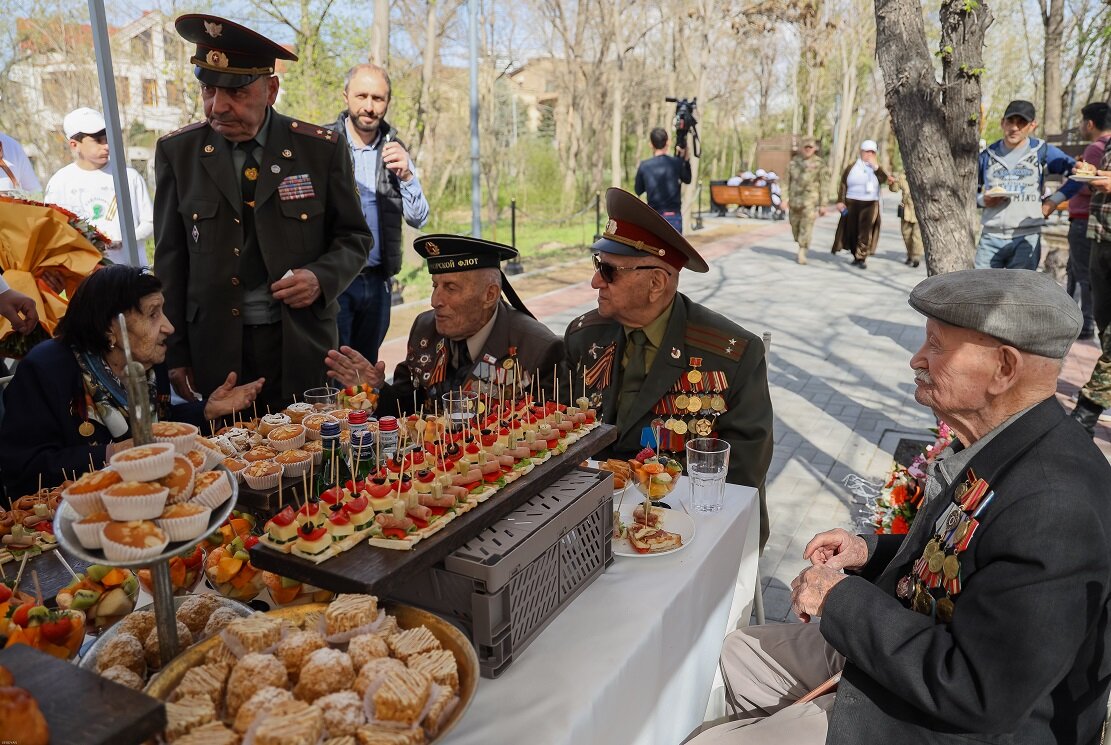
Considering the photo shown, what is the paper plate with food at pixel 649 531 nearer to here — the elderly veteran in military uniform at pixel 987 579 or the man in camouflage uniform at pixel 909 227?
the elderly veteran in military uniform at pixel 987 579

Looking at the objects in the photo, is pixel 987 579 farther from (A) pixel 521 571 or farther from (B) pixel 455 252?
(B) pixel 455 252

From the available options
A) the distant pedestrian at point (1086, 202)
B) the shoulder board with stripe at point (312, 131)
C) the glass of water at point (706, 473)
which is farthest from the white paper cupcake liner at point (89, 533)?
the distant pedestrian at point (1086, 202)

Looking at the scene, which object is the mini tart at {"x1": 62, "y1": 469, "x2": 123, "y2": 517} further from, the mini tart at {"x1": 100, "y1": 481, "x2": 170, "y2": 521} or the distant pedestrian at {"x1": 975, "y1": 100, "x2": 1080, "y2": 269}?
the distant pedestrian at {"x1": 975, "y1": 100, "x2": 1080, "y2": 269}

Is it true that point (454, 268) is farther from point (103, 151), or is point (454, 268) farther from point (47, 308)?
point (103, 151)

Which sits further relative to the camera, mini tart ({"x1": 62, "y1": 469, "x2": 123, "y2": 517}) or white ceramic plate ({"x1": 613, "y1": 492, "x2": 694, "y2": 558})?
white ceramic plate ({"x1": 613, "y1": 492, "x2": 694, "y2": 558})

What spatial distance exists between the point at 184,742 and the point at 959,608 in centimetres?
159

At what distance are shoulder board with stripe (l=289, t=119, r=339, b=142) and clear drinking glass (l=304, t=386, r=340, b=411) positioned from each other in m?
1.62

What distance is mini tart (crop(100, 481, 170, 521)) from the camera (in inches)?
52.4

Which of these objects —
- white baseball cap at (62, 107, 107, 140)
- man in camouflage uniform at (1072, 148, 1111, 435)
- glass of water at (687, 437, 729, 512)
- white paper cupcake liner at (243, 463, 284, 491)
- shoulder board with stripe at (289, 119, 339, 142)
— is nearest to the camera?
white paper cupcake liner at (243, 463, 284, 491)

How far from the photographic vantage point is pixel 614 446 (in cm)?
350

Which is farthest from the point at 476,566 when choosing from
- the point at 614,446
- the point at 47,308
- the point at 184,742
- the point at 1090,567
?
the point at 47,308

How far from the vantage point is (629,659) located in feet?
6.30

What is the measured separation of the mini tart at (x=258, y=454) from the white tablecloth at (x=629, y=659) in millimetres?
→ 1105

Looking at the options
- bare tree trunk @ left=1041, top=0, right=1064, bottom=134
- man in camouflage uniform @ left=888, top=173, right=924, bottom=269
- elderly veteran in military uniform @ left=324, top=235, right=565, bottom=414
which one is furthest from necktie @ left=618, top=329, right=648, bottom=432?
bare tree trunk @ left=1041, top=0, right=1064, bottom=134
